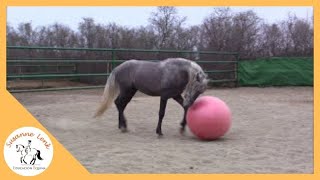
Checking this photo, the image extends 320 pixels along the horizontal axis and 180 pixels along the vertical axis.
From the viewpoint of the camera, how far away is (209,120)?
6.38 m

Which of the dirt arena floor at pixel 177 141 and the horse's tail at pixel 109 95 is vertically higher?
the horse's tail at pixel 109 95

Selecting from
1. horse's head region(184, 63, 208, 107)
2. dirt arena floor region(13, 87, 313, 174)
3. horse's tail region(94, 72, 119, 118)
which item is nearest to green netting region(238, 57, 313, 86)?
dirt arena floor region(13, 87, 313, 174)

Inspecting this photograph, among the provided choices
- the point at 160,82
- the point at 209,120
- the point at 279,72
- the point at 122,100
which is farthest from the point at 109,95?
the point at 279,72

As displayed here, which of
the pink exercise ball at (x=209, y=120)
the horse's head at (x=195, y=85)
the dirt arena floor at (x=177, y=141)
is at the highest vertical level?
the horse's head at (x=195, y=85)

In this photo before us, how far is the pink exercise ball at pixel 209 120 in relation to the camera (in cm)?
638

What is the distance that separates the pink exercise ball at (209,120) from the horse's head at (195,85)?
0.15 meters

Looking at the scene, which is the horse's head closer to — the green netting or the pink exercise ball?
the pink exercise ball

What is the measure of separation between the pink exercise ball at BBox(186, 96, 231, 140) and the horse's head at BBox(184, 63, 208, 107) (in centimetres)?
15

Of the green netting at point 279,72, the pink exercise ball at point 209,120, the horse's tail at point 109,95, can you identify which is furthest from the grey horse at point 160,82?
the green netting at point 279,72

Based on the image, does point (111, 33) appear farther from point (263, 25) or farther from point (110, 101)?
point (110, 101)

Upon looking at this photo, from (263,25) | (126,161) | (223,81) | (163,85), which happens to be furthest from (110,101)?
(263,25)

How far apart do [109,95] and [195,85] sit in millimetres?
1652

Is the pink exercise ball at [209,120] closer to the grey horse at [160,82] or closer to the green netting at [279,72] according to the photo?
the grey horse at [160,82]

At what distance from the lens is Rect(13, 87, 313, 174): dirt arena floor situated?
4855 millimetres
